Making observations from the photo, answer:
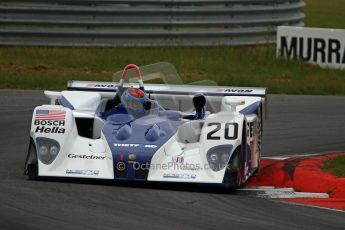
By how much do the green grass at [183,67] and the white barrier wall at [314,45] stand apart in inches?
10.3

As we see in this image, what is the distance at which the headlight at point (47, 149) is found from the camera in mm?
10602

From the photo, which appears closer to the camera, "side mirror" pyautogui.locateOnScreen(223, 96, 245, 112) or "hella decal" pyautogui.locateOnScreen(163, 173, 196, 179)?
"hella decal" pyautogui.locateOnScreen(163, 173, 196, 179)

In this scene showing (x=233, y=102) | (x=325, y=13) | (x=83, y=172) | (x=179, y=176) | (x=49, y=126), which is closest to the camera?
(x=179, y=176)

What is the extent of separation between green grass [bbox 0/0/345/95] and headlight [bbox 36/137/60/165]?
26.1 ft

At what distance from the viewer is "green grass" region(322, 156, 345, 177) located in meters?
11.4

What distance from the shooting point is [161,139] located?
10625mm

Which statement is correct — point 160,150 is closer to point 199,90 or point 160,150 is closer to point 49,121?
point 49,121

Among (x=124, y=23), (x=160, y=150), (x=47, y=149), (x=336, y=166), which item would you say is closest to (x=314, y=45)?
(x=124, y=23)

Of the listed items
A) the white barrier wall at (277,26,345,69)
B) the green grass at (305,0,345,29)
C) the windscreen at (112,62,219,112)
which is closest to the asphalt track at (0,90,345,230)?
the windscreen at (112,62,219,112)

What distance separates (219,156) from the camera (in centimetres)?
1044

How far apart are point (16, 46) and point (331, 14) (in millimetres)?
18535

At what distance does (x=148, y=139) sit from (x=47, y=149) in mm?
959

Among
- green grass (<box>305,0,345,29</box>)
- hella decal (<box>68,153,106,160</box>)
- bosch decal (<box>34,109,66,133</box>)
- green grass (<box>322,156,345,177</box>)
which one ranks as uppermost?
bosch decal (<box>34,109,66,133</box>)

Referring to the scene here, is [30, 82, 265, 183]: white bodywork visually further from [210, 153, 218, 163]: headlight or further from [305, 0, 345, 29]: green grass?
[305, 0, 345, 29]: green grass
